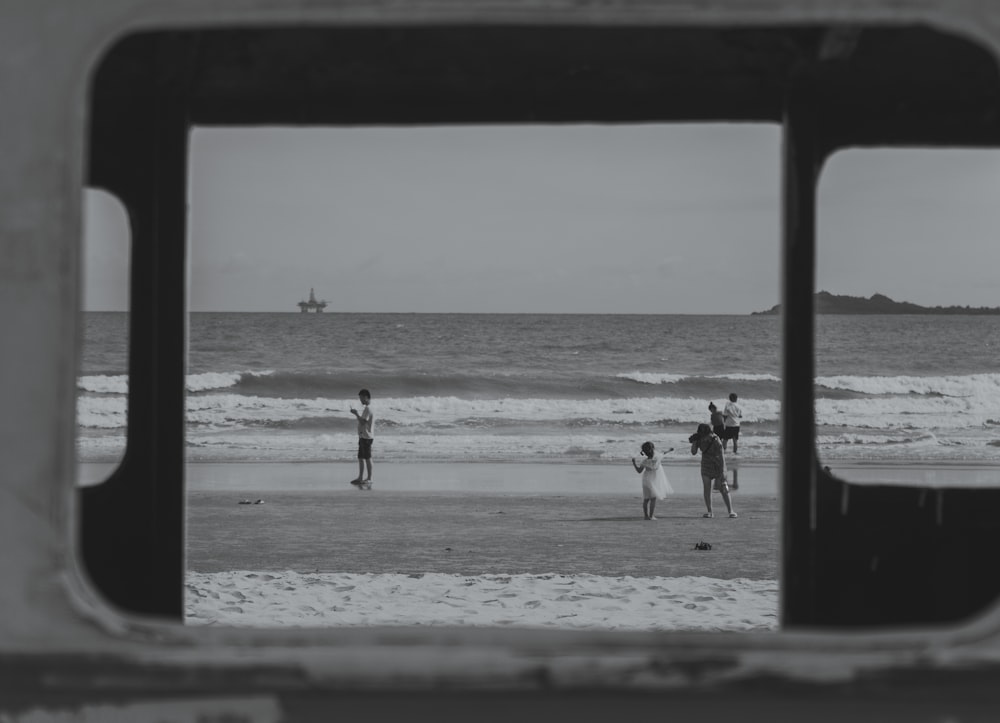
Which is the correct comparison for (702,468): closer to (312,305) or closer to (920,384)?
(920,384)

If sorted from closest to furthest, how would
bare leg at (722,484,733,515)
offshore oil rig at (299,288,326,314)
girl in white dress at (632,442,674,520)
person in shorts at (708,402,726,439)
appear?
girl in white dress at (632,442,674,520) < bare leg at (722,484,733,515) < person in shorts at (708,402,726,439) < offshore oil rig at (299,288,326,314)

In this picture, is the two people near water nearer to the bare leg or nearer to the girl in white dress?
the bare leg

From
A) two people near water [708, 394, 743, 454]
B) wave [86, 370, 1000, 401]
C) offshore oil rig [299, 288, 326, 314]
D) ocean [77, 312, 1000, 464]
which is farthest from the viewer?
offshore oil rig [299, 288, 326, 314]

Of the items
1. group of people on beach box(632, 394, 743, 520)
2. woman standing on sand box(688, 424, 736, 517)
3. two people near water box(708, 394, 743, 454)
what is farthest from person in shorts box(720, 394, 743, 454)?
woman standing on sand box(688, 424, 736, 517)

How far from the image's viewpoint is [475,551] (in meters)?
13.7

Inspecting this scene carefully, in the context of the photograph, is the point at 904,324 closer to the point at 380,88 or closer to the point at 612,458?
the point at 612,458

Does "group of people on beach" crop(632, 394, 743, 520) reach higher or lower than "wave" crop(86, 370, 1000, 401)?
lower

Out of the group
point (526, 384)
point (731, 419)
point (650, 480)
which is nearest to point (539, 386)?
point (526, 384)

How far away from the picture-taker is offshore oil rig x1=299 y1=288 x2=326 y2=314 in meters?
65.6

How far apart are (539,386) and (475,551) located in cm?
2727

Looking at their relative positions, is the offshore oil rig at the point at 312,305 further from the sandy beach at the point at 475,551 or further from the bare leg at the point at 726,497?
the bare leg at the point at 726,497

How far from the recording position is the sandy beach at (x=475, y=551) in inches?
345

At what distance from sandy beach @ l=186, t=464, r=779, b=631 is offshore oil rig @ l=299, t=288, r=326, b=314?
42.6 meters

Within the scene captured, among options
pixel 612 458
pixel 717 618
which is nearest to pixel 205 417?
pixel 612 458
